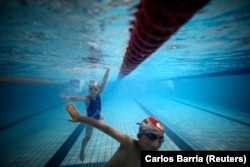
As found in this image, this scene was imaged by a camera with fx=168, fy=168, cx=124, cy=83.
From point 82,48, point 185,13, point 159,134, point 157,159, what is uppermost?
point 82,48

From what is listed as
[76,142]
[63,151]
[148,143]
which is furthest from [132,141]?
[76,142]

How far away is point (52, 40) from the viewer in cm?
716

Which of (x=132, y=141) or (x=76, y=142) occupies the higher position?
(x=132, y=141)

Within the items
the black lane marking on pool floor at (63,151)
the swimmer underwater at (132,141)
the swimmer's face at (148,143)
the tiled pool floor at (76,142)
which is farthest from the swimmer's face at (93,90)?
the swimmer's face at (148,143)

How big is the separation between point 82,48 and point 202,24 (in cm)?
543

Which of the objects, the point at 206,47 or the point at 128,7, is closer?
→ the point at 128,7

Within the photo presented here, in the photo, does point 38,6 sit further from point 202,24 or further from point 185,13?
point 202,24

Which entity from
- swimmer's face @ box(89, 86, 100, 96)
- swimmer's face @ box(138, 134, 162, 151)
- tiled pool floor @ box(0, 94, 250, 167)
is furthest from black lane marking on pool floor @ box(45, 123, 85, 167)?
swimmer's face @ box(138, 134, 162, 151)

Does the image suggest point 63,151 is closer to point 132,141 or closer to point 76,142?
point 76,142

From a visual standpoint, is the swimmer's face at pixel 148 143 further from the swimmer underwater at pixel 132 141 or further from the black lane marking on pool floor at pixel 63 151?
the black lane marking on pool floor at pixel 63 151

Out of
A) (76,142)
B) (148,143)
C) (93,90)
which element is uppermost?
(93,90)

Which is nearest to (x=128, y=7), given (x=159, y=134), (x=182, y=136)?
(x=159, y=134)

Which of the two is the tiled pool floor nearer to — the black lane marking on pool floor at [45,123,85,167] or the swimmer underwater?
the black lane marking on pool floor at [45,123,85,167]

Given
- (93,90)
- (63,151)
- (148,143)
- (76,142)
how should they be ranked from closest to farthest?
(148,143)
(93,90)
(63,151)
(76,142)
